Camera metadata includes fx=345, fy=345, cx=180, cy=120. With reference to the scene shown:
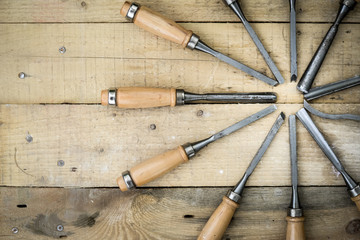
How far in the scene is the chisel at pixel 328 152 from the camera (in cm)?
108

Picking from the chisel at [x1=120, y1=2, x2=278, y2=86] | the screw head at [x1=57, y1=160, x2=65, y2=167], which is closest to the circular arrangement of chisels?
the chisel at [x1=120, y1=2, x2=278, y2=86]

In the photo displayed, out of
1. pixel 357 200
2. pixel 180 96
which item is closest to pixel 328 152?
pixel 357 200

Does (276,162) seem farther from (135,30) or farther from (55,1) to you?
(55,1)

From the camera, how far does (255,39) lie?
→ 113cm

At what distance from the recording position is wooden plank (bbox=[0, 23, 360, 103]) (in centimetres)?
116

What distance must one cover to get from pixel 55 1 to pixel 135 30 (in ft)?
0.96

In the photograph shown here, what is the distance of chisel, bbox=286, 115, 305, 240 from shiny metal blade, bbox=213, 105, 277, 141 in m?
0.07

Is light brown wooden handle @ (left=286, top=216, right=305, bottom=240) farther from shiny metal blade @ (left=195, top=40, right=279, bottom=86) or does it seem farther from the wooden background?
shiny metal blade @ (left=195, top=40, right=279, bottom=86)

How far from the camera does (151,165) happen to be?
42.2 inches

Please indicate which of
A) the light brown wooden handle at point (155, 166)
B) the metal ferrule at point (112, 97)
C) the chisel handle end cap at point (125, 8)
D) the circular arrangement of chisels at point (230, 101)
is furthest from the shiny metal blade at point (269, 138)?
the chisel handle end cap at point (125, 8)

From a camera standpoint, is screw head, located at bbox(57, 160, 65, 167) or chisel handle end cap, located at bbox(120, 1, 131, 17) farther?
screw head, located at bbox(57, 160, 65, 167)

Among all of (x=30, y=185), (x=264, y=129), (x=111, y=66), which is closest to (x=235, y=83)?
(x=264, y=129)

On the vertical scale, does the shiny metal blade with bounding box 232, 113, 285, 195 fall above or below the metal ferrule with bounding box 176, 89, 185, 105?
below

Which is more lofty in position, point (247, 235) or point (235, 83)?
point (235, 83)
